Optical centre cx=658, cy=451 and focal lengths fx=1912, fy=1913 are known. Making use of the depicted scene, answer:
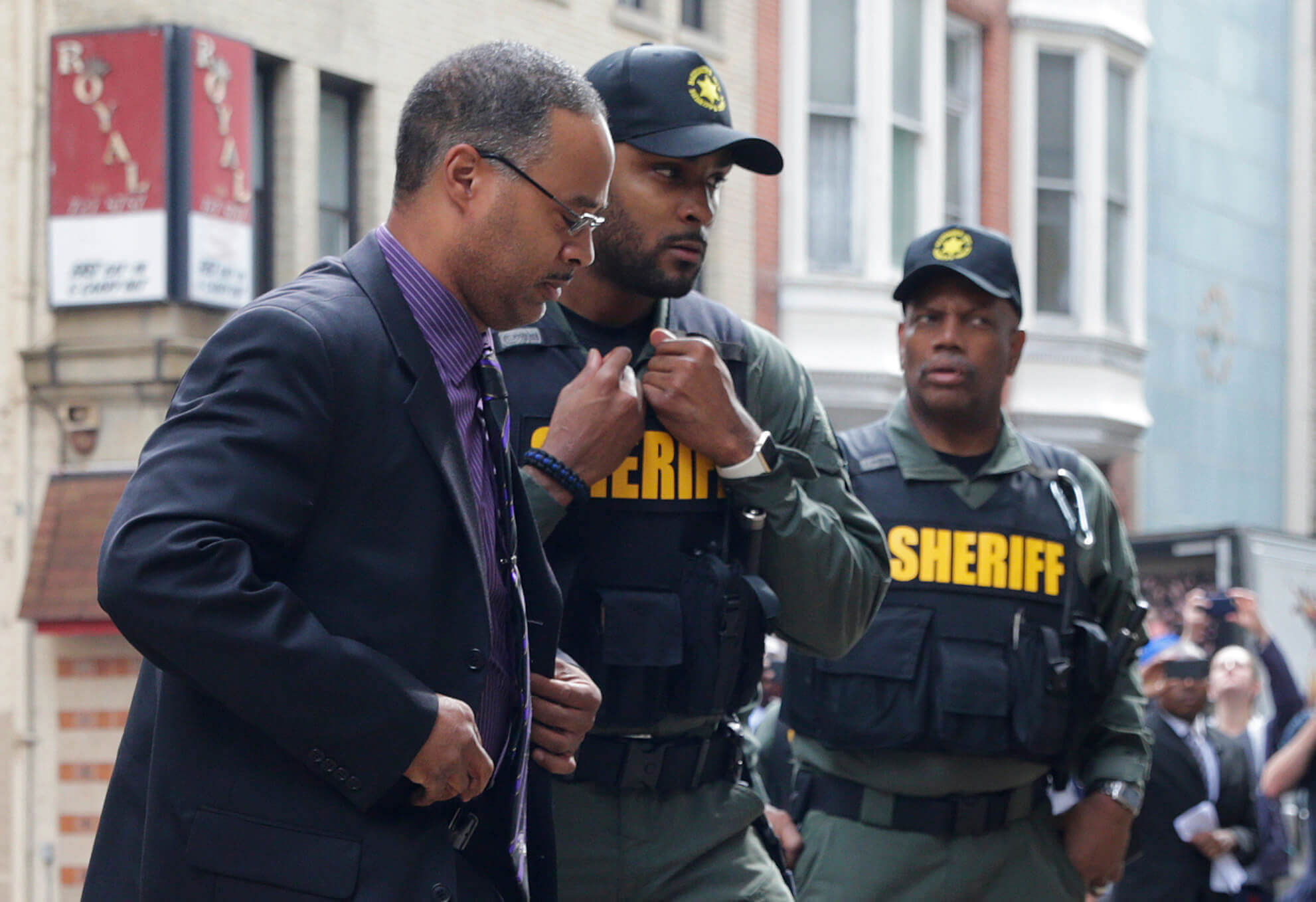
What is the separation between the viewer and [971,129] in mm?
18547

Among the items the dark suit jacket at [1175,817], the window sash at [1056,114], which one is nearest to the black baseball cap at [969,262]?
the dark suit jacket at [1175,817]

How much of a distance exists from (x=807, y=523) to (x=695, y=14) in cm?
1269

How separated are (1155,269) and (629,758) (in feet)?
62.8

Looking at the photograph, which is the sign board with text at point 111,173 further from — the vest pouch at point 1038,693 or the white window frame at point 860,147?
the vest pouch at point 1038,693

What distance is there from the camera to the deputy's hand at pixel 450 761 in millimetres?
2367

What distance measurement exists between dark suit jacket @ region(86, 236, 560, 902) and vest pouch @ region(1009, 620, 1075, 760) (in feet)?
8.08

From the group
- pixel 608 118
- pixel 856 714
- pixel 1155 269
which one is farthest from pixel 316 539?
pixel 1155 269

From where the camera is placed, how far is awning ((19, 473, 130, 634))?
10.2 m

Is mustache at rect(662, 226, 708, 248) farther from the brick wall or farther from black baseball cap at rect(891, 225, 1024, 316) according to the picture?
the brick wall

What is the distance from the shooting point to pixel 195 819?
233cm

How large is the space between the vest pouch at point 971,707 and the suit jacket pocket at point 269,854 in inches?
101

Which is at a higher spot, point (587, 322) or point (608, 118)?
point (608, 118)

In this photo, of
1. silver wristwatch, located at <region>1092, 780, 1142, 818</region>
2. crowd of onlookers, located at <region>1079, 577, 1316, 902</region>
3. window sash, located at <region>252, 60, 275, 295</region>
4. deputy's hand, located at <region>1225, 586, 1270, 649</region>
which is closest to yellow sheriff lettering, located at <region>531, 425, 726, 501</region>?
silver wristwatch, located at <region>1092, 780, 1142, 818</region>

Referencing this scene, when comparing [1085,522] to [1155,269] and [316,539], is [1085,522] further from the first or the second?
[1155,269]
